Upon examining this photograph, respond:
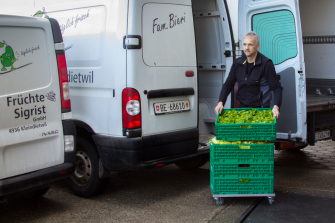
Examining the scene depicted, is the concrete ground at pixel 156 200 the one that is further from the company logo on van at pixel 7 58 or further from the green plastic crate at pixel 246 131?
the company logo on van at pixel 7 58

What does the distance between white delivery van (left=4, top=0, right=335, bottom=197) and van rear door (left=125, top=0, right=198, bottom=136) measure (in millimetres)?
11

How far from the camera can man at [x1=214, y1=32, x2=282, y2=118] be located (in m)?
4.64

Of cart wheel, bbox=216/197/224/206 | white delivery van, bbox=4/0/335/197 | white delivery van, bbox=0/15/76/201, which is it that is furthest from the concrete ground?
white delivery van, bbox=0/15/76/201

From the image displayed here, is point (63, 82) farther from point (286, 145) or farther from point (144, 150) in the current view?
point (286, 145)

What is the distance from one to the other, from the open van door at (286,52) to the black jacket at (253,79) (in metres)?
0.70

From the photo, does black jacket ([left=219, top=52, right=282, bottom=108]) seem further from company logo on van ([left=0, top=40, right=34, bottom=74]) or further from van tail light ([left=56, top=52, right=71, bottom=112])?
company logo on van ([left=0, top=40, right=34, bottom=74])

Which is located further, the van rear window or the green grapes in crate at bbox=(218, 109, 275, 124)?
the van rear window

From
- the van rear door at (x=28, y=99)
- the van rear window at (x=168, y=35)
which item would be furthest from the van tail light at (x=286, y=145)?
the van rear door at (x=28, y=99)

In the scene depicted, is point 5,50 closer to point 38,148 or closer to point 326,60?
point 38,148

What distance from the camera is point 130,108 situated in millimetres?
4359

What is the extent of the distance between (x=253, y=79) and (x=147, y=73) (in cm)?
128

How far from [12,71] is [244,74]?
2.61 metres

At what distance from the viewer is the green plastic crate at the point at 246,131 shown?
418 centimetres

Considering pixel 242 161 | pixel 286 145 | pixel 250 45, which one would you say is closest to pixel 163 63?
pixel 250 45
